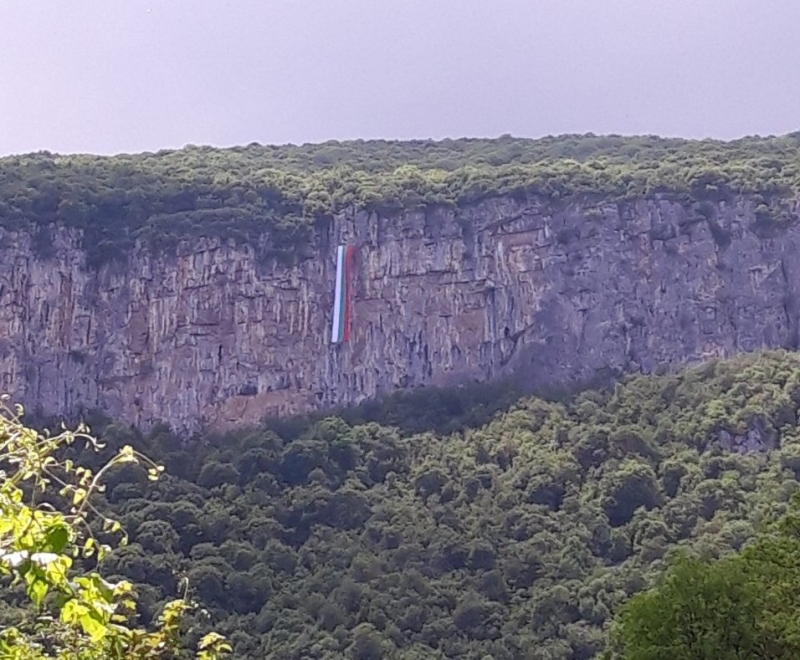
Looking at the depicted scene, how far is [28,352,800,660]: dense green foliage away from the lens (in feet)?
155

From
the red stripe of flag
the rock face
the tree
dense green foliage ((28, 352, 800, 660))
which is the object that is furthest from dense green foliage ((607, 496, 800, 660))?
the red stripe of flag

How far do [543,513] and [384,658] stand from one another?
47.8 feet

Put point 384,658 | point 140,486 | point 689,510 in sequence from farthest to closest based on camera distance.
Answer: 1. point 140,486
2. point 689,510
3. point 384,658

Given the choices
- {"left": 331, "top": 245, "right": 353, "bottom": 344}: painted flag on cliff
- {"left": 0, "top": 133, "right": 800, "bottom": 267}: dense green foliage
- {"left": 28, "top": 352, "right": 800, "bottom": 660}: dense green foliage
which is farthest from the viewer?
{"left": 0, "top": 133, "right": 800, "bottom": 267}: dense green foliage

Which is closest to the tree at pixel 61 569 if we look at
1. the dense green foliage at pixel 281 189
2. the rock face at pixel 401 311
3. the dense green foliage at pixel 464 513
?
the dense green foliage at pixel 464 513

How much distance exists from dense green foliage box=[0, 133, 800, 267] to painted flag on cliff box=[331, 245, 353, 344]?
219 centimetres

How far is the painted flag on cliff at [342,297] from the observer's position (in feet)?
230

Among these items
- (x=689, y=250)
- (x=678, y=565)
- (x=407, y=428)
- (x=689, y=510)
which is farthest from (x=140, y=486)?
(x=678, y=565)

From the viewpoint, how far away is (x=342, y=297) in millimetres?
71188

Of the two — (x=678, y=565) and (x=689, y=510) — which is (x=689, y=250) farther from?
(x=678, y=565)

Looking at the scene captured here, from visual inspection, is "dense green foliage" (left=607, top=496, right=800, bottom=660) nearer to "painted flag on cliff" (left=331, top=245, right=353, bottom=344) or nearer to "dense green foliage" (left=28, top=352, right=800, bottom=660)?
"dense green foliage" (left=28, top=352, right=800, bottom=660)

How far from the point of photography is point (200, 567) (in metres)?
51.2

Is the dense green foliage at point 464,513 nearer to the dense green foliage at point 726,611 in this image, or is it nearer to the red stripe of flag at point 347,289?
the red stripe of flag at point 347,289

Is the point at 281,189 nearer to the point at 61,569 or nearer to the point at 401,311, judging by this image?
the point at 401,311
